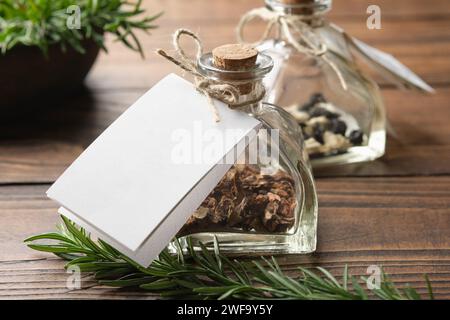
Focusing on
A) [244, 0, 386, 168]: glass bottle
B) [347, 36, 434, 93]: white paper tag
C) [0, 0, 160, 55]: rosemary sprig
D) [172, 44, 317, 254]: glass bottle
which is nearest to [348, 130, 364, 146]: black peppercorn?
[244, 0, 386, 168]: glass bottle

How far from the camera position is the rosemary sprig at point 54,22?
35.8 inches

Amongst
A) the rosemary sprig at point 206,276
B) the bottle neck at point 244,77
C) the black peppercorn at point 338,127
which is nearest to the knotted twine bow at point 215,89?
the bottle neck at point 244,77

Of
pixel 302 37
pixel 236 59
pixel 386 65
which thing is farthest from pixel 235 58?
pixel 386 65

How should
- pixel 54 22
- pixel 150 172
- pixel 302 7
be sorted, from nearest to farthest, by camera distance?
pixel 150 172 < pixel 302 7 < pixel 54 22

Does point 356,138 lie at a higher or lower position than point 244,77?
lower

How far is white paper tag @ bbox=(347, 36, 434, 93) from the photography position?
91cm

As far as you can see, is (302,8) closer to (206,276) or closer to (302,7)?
(302,7)

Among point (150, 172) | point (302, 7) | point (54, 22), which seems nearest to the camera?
point (150, 172)

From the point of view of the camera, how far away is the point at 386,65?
922 millimetres

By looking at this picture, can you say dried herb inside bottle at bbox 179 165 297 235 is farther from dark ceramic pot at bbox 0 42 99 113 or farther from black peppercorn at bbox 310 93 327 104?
dark ceramic pot at bbox 0 42 99 113

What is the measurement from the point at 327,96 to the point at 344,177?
0.12 m

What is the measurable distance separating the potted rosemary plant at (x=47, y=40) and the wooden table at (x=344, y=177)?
50 mm

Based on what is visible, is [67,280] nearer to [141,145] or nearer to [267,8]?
[141,145]
